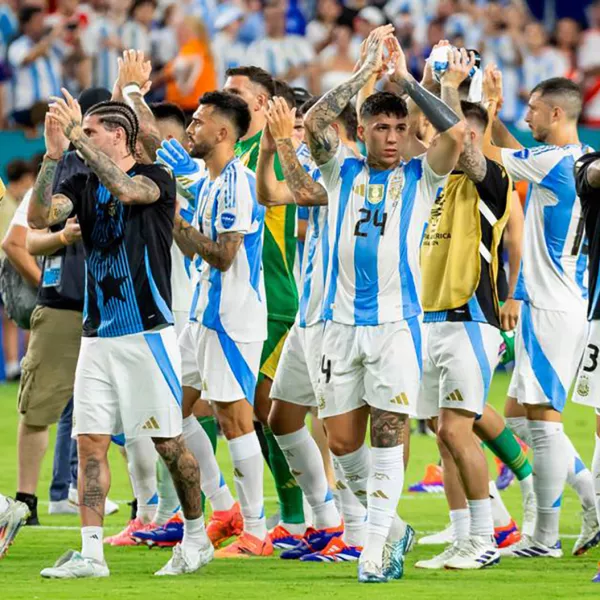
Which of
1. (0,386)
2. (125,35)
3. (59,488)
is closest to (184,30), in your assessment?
(125,35)

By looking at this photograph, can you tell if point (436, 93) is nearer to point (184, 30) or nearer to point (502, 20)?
point (184, 30)

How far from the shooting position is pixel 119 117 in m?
8.41

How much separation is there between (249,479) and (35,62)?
40.4 feet

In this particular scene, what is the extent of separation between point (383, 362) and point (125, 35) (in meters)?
13.9

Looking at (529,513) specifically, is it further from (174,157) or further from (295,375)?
(174,157)

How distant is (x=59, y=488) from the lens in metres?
11.3

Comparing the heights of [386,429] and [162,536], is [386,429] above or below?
above

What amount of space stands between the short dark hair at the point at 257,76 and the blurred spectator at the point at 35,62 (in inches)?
414

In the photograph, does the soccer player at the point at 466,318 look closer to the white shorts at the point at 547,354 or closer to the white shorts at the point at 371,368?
the white shorts at the point at 547,354

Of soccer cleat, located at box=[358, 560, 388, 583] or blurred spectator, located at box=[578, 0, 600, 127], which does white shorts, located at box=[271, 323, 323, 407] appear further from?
blurred spectator, located at box=[578, 0, 600, 127]

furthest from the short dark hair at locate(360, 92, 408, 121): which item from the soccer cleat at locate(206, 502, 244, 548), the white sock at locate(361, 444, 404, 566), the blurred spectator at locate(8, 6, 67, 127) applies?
the blurred spectator at locate(8, 6, 67, 127)

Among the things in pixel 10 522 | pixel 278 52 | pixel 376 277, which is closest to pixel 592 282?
pixel 376 277

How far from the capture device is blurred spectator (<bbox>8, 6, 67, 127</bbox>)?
67.1ft

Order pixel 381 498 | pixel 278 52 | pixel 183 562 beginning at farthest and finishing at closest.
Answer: pixel 278 52, pixel 183 562, pixel 381 498
